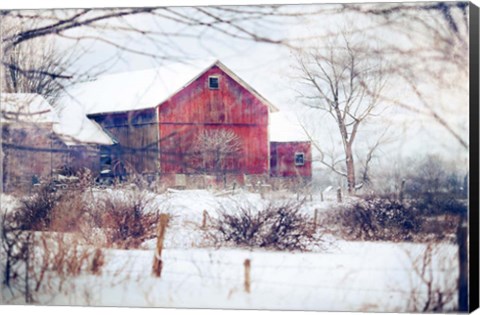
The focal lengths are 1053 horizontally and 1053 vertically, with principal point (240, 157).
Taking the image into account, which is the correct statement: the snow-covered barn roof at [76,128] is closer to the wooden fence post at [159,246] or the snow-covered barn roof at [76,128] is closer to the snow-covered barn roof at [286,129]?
the wooden fence post at [159,246]

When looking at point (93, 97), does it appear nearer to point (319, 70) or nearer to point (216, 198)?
point (216, 198)

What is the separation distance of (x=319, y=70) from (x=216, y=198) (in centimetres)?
170

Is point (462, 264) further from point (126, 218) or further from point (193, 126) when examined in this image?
point (126, 218)

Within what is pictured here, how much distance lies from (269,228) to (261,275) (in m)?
0.49

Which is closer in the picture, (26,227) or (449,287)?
(449,287)

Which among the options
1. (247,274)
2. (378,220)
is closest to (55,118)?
(247,274)

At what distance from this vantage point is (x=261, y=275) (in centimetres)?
1084

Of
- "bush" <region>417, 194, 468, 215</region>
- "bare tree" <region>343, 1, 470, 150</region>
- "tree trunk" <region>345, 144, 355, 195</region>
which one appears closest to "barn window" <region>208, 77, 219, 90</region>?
"tree trunk" <region>345, 144, 355, 195</region>

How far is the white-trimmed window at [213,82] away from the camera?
36.3 ft

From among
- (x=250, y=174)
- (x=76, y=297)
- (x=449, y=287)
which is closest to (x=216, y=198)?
(x=250, y=174)

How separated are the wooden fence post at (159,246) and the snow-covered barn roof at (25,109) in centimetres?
158

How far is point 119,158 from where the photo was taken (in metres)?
11.2

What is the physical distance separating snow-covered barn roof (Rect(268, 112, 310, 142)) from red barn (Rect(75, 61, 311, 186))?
1.2 inches

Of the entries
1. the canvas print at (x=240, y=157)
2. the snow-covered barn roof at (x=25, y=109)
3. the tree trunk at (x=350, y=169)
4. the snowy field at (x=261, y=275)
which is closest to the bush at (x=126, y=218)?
the canvas print at (x=240, y=157)
